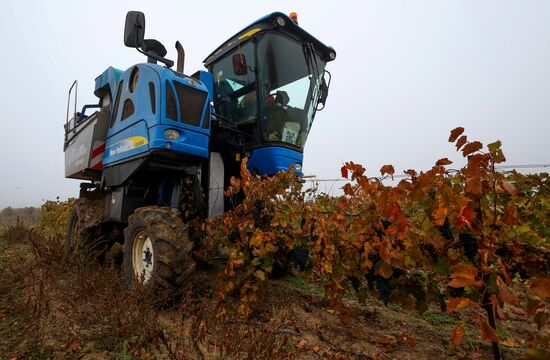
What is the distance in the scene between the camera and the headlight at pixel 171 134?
3.21 metres

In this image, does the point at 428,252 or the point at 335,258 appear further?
the point at 335,258

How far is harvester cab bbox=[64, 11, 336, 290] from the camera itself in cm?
322

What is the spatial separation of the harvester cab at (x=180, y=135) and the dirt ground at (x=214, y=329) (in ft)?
1.29

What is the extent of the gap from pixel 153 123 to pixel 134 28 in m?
1.03

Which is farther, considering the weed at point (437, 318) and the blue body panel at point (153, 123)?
the blue body panel at point (153, 123)

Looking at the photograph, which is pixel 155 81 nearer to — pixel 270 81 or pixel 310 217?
pixel 270 81

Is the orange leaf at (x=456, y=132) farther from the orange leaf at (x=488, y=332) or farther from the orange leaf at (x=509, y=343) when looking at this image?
the orange leaf at (x=509, y=343)

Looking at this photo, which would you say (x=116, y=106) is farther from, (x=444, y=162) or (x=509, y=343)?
(x=509, y=343)

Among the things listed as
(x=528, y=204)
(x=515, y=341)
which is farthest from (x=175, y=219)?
(x=515, y=341)

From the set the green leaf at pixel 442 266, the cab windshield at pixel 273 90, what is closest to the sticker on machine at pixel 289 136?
the cab windshield at pixel 273 90

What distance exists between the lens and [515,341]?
2523mm

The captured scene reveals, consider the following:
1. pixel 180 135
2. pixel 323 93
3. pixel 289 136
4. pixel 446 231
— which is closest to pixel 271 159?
pixel 289 136

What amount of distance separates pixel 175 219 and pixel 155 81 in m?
1.53

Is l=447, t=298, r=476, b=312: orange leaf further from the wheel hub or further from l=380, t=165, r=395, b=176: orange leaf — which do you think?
the wheel hub
